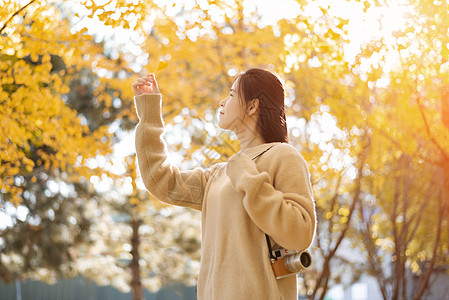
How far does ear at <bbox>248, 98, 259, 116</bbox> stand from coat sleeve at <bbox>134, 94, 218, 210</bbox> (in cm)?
24

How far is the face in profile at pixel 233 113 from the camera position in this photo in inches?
64.4

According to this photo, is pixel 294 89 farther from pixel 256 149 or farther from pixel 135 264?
pixel 135 264

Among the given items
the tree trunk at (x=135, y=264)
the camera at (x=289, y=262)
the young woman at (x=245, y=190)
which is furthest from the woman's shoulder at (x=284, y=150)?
the tree trunk at (x=135, y=264)

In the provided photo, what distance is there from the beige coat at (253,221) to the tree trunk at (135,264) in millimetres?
9458

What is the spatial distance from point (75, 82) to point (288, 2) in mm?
5771

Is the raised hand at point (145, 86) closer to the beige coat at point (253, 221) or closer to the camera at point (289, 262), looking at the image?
the beige coat at point (253, 221)

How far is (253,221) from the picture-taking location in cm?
148

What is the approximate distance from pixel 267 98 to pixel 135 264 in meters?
9.69

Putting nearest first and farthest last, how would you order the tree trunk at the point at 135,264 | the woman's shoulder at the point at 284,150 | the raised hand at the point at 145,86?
the woman's shoulder at the point at 284,150 < the raised hand at the point at 145,86 < the tree trunk at the point at 135,264

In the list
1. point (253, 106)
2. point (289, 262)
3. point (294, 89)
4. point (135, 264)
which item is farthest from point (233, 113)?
point (135, 264)

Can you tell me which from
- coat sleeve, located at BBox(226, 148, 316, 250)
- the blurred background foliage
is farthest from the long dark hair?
the blurred background foliage

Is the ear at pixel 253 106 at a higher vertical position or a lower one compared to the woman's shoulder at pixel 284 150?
higher

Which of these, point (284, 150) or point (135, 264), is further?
point (135, 264)

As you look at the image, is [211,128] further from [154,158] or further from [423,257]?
[423,257]
